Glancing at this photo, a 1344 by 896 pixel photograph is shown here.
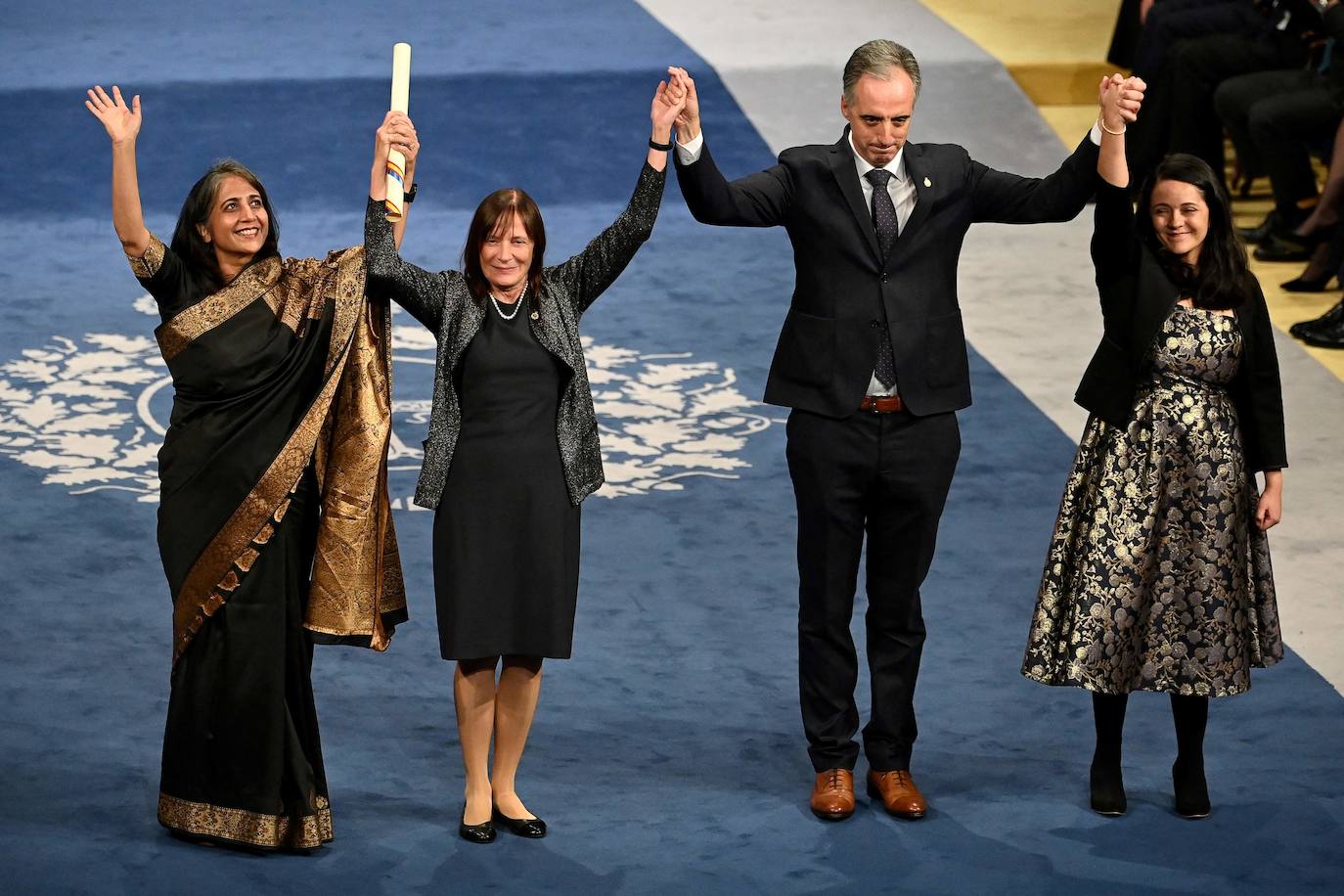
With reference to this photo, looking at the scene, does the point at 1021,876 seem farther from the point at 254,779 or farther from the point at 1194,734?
the point at 254,779

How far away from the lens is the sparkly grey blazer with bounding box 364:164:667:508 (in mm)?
3818

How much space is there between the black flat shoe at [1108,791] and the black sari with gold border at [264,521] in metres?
1.43

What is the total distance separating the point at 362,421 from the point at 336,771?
829mm

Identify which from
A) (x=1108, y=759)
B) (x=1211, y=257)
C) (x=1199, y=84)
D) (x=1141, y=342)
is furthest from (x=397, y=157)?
(x=1199, y=84)

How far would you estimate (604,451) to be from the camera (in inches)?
251

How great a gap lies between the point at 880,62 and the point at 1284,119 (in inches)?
182

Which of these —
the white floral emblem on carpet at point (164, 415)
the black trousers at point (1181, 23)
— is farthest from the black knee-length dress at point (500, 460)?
the black trousers at point (1181, 23)

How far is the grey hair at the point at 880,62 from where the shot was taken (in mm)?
3783

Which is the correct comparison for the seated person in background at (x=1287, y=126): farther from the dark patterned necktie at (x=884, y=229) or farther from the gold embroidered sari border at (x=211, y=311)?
the gold embroidered sari border at (x=211, y=311)

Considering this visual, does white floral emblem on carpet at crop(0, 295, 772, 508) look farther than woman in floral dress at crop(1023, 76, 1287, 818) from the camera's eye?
Yes

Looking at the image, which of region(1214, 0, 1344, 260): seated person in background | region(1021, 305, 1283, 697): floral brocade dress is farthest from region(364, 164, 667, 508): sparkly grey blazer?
region(1214, 0, 1344, 260): seated person in background

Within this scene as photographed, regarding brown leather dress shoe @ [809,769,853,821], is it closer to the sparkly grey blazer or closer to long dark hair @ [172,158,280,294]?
the sparkly grey blazer

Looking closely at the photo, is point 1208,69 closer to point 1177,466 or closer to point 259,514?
point 1177,466

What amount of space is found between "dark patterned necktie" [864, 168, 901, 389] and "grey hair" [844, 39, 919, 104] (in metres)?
0.20
